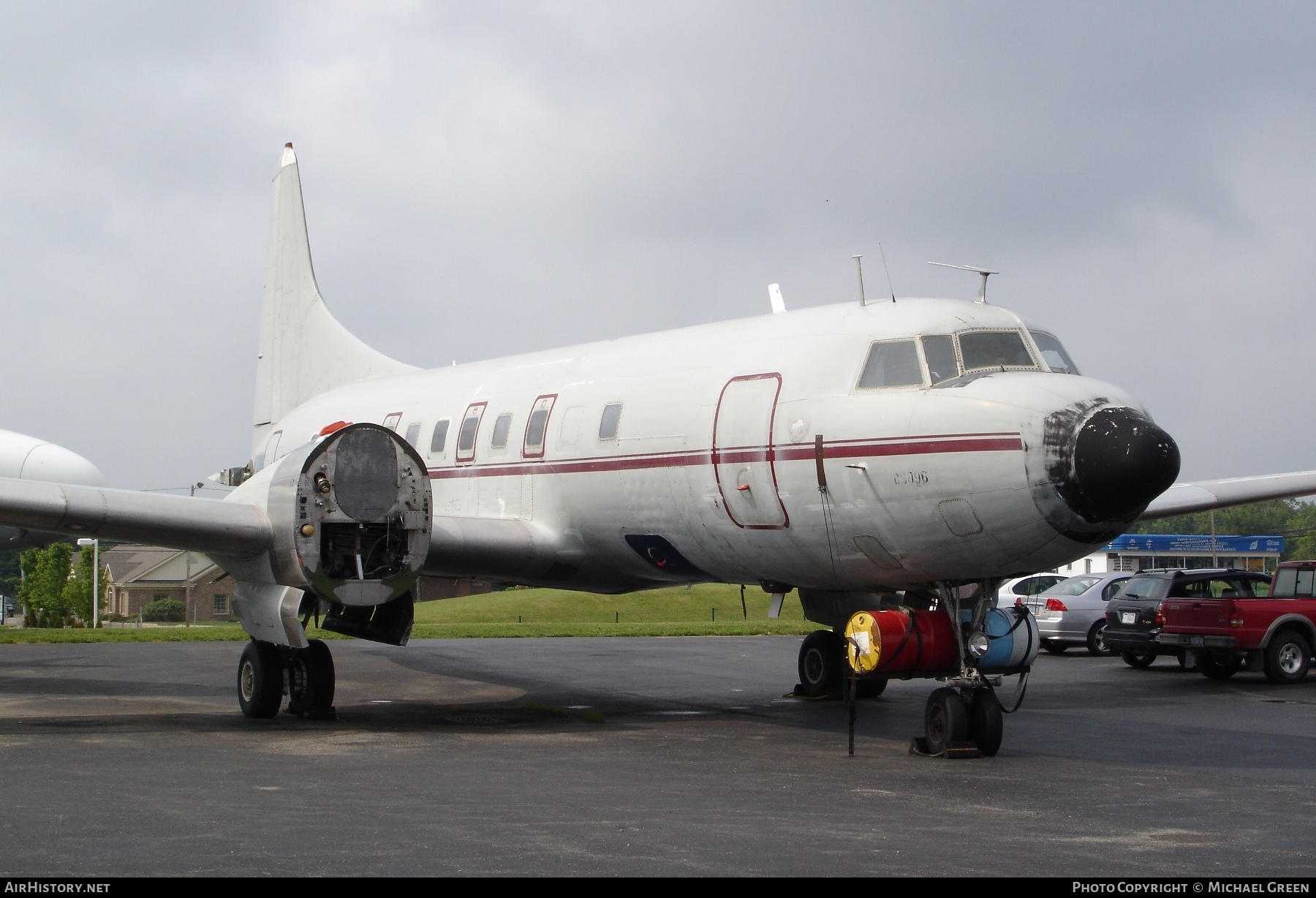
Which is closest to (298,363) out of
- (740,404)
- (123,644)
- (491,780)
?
(123,644)

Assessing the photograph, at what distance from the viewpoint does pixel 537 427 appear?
1458 cm

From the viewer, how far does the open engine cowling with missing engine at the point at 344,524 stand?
12.0 meters

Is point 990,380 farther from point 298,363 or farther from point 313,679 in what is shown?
point 298,363

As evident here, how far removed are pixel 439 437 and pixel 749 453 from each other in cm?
565

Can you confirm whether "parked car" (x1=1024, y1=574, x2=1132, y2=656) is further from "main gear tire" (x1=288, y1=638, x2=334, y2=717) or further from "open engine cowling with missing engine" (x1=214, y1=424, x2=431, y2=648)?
"open engine cowling with missing engine" (x1=214, y1=424, x2=431, y2=648)

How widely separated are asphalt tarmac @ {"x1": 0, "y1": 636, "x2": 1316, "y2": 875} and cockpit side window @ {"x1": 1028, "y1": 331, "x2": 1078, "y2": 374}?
333 cm

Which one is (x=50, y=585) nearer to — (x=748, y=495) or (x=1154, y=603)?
Answer: (x=1154, y=603)

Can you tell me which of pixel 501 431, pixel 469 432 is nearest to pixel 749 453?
pixel 501 431

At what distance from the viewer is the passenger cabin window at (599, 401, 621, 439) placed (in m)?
13.4

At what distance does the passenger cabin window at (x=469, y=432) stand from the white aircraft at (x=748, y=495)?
0.09ft

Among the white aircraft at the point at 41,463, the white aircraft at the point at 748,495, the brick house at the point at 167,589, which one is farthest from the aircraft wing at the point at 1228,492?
the brick house at the point at 167,589

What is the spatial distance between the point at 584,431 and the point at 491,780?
5.20 metres

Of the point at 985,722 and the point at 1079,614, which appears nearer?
the point at 985,722
